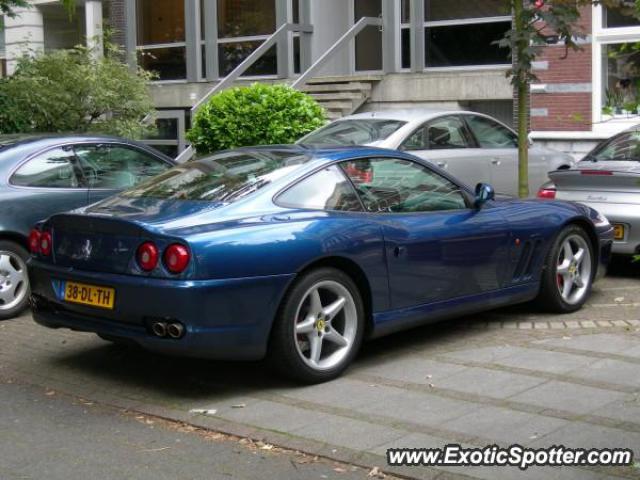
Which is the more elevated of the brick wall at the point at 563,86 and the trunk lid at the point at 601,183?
the brick wall at the point at 563,86

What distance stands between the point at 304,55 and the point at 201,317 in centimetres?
1637

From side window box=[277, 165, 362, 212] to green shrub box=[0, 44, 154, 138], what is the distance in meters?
7.52

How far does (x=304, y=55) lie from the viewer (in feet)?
71.1

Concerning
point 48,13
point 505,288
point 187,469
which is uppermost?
point 48,13

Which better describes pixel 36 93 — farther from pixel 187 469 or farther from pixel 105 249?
pixel 187 469

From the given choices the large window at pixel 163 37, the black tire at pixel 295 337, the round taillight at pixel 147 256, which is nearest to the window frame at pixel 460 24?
the large window at pixel 163 37

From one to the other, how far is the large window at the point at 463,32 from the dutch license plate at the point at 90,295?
13448mm

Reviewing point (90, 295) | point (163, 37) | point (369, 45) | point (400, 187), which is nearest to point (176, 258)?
point (90, 295)

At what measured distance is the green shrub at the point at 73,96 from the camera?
1337cm

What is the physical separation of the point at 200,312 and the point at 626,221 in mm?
4955

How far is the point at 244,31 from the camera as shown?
22.6 m

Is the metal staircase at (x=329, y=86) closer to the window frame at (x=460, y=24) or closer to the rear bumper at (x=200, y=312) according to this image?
the window frame at (x=460, y=24)

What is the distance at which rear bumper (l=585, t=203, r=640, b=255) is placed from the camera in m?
9.35

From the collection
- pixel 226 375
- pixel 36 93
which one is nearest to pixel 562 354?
pixel 226 375
